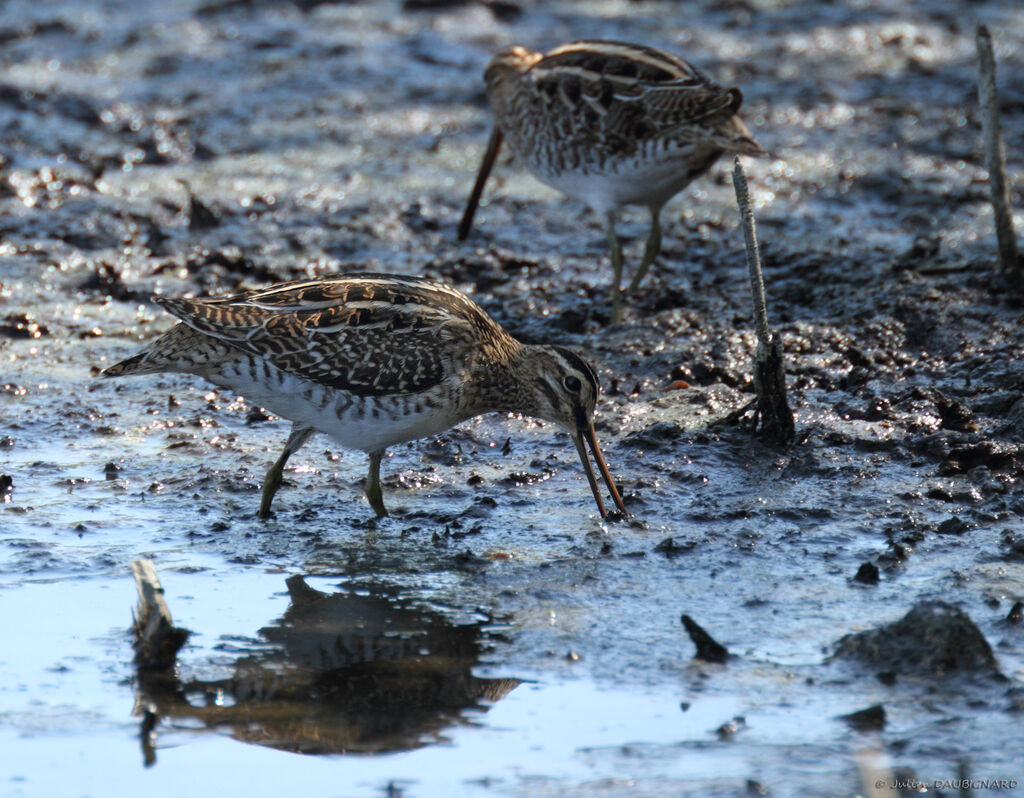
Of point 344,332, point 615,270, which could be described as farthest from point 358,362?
point 615,270

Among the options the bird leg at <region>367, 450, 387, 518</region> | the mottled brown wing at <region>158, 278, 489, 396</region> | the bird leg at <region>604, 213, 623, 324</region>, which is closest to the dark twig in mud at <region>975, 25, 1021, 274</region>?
the bird leg at <region>604, 213, 623, 324</region>

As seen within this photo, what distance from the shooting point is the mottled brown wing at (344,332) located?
5.93m

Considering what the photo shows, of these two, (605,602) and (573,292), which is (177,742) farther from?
(573,292)

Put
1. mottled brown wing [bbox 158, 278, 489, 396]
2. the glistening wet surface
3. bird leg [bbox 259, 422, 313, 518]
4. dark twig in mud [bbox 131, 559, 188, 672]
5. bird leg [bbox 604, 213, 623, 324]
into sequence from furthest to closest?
bird leg [bbox 604, 213, 623, 324] → bird leg [bbox 259, 422, 313, 518] → mottled brown wing [bbox 158, 278, 489, 396] → dark twig in mud [bbox 131, 559, 188, 672] → the glistening wet surface

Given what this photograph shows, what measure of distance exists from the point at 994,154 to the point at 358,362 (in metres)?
4.05

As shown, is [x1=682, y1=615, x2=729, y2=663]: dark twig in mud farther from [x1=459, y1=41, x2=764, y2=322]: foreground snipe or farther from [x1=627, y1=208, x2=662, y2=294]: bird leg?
[x1=627, y1=208, x2=662, y2=294]: bird leg

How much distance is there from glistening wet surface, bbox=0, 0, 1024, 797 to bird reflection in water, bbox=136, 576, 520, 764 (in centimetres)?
2

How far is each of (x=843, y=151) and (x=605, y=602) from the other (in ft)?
21.7

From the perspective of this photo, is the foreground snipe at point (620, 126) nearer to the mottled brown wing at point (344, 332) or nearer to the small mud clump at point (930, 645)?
the mottled brown wing at point (344, 332)

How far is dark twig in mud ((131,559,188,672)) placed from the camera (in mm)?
4758

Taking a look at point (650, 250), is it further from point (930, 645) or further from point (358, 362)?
point (930, 645)

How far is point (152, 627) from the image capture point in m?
4.75

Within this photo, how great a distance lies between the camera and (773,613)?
17.1 feet

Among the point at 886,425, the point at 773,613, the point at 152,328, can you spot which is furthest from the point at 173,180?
the point at 773,613
